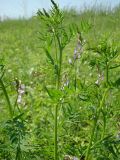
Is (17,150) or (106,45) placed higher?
(106,45)

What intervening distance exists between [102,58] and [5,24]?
13.6 meters

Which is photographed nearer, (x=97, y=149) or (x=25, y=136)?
(x=25, y=136)

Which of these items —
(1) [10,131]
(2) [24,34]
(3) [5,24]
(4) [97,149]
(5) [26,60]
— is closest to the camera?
(1) [10,131]

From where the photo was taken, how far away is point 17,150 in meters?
1.72

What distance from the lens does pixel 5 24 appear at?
15.1 metres

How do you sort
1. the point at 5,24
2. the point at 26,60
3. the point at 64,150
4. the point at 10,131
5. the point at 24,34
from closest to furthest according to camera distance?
the point at 10,131 < the point at 64,150 < the point at 26,60 < the point at 24,34 < the point at 5,24

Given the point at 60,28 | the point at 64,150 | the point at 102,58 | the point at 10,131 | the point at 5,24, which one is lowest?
the point at 64,150

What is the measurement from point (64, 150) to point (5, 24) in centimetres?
1326

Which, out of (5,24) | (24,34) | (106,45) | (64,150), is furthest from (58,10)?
(5,24)

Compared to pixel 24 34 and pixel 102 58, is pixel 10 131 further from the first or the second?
pixel 24 34

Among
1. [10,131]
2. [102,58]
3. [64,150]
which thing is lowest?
[64,150]

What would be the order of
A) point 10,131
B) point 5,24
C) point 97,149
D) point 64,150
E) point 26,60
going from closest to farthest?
point 10,131
point 97,149
point 64,150
point 26,60
point 5,24

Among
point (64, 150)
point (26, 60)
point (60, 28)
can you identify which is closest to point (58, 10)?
point (60, 28)

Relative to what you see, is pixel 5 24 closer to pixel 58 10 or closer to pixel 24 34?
pixel 24 34
